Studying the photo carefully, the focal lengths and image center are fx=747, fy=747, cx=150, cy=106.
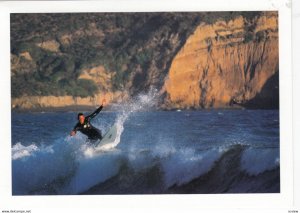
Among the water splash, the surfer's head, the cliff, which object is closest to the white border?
the cliff

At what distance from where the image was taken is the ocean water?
16.0ft

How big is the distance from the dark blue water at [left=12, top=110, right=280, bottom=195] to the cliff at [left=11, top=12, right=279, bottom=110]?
0.13 m

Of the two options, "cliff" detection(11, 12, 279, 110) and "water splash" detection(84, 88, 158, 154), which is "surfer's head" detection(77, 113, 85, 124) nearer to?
"cliff" detection(11, 12, 279, 110)

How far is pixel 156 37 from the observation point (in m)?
4.91

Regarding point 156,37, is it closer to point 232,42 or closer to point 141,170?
point 232,42

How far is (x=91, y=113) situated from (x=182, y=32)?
806mm

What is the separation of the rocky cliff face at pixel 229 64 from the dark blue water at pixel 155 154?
5.6 inches
